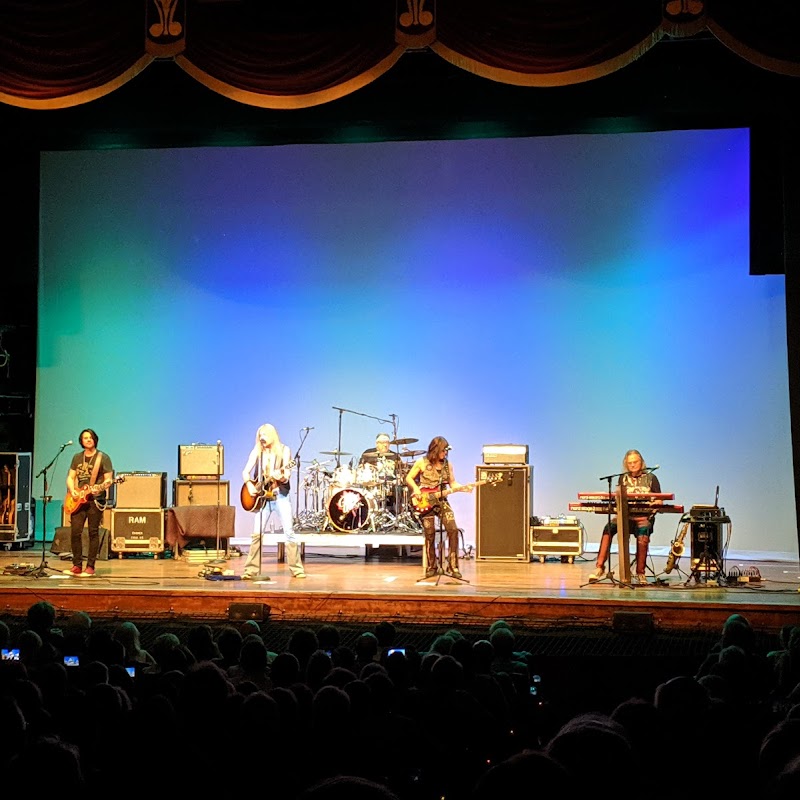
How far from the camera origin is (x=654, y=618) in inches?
315

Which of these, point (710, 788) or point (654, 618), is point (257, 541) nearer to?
point (654, 618)

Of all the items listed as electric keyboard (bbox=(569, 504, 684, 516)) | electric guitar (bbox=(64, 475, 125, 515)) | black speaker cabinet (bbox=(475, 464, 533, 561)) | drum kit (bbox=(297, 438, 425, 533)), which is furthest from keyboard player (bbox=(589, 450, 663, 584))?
electric guitar (bbox=(64, 475, 125, 515))

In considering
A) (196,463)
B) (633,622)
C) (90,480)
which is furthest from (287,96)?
(633,622)

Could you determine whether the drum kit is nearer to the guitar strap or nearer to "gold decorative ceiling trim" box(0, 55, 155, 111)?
the guitar strap

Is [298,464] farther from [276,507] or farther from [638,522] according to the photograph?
[638,522]

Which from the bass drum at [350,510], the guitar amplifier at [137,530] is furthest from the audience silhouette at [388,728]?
the guitar amplifier at [137,530]

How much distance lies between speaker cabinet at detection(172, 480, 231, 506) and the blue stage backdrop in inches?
21.0

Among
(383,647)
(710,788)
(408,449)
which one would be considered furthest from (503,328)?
(710,788)

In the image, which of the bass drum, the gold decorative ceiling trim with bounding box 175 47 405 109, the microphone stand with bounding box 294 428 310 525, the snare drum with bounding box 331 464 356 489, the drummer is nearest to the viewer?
the gold decorative ceiling trim with bounding box 175 47 405 109

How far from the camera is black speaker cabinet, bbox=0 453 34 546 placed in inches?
496

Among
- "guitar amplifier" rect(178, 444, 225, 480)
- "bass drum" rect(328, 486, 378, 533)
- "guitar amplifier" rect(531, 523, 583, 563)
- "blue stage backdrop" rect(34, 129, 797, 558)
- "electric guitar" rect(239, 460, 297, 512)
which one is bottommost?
"guitar amplifier" rect(531, 523, 583, 563)

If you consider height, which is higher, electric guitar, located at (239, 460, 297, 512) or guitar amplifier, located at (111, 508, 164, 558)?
electric guitar, located at (239, 460, 297, 512)

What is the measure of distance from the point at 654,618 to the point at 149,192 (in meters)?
8.61

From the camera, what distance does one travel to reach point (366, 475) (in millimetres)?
11891
